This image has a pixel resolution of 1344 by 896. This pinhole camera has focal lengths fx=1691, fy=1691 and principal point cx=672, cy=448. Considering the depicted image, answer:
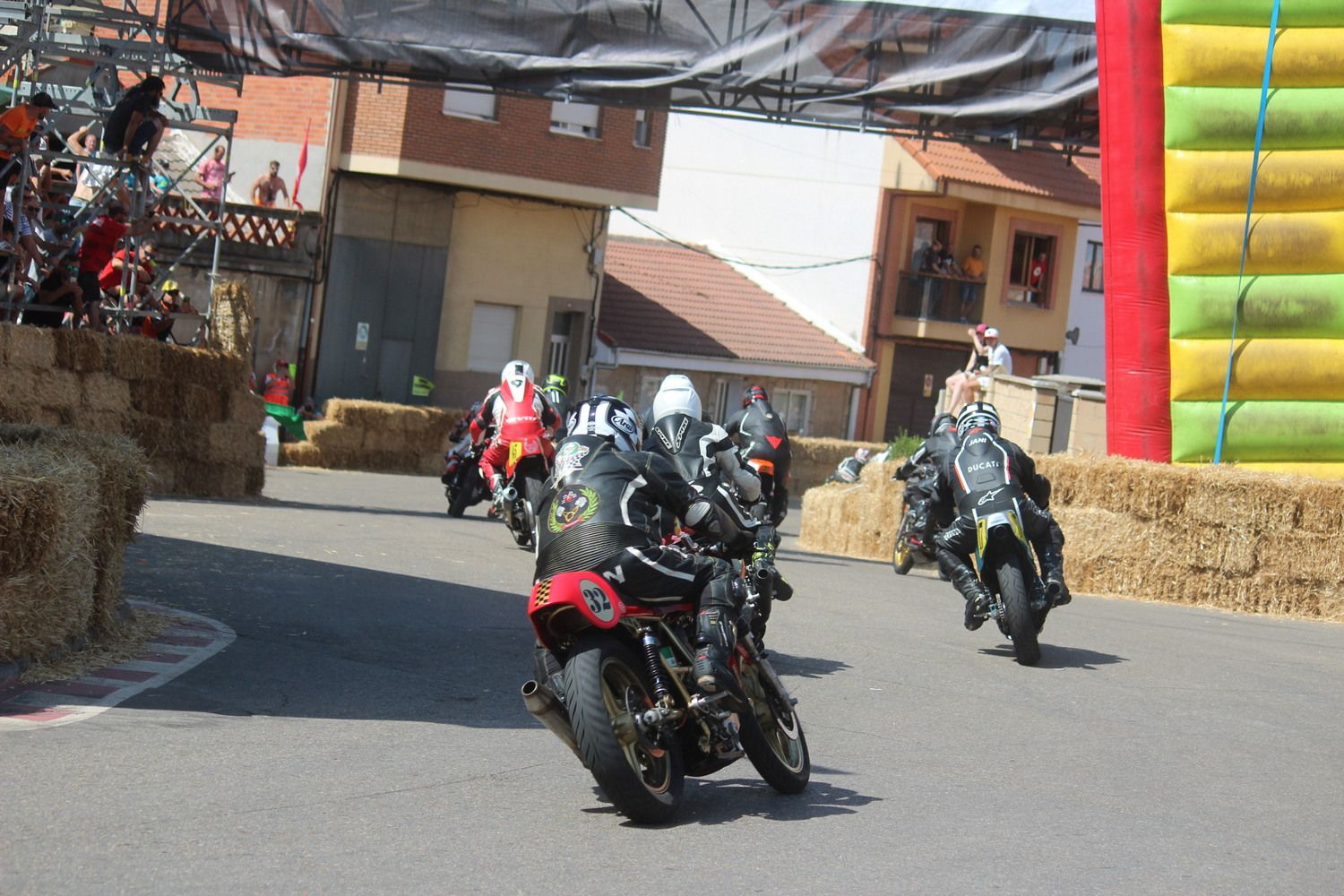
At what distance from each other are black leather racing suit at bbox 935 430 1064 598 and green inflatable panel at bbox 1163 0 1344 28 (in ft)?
22.8

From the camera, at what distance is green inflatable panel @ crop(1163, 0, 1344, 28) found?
626 inches

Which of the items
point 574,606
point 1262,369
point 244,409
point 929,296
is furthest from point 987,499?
point 929,296

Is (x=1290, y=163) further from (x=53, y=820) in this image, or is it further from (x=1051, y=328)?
(x=1051, y=328)

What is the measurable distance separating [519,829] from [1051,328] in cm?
4354

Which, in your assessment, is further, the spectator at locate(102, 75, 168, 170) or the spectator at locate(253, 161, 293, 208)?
the spectator at locate(253, 161, 293, 208)

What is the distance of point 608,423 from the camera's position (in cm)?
671

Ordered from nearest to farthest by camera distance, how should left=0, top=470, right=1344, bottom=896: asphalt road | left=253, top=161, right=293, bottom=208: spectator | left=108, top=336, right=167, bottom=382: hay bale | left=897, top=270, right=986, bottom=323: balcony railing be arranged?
left=0, top=470, right=1344, bottom=896: asphalt road < left=108, top=336, right=167, bottom=382: hay bale < left=253, top=161, right=293, bottom=208: spectator < left=897, top=270, right=986, bottom=323: balcony railing

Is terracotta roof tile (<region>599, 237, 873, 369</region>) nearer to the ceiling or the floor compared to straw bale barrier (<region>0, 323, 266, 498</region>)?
nearer to the ceiling

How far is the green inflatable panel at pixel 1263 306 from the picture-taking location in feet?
52.0

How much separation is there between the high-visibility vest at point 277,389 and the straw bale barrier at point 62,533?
20808 mm

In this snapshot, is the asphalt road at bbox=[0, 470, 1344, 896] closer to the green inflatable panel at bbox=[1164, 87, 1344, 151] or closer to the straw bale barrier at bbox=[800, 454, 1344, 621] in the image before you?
the straw bale barrier at bbox=[800, 454, 1344, 621]

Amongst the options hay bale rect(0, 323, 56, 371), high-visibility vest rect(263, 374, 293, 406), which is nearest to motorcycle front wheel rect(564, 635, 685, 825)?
hay bale rect(0, 323, 56, 371)

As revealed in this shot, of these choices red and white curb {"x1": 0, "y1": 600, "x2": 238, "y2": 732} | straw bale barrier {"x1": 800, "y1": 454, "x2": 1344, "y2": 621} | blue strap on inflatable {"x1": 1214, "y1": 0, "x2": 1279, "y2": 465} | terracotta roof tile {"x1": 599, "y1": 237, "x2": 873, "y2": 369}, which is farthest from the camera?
terracotta roof tile {"x1": 599, "y1": 237, "x2": 873, "y2": 369}

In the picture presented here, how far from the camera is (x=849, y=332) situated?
44.9 meters
